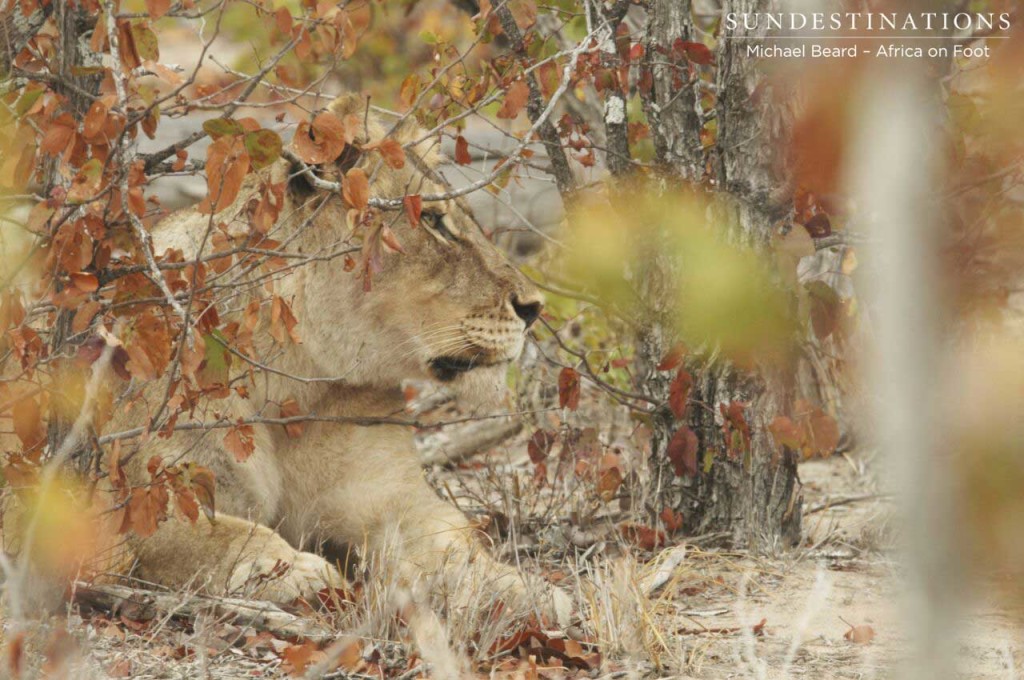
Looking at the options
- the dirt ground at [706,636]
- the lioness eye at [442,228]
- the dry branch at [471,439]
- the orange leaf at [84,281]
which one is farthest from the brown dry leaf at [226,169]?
the dry branch at [471,439]

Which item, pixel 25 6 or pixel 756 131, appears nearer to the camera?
pixel 25 6

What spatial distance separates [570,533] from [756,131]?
1450 mm

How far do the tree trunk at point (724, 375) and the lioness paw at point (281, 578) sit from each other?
124 centimetres

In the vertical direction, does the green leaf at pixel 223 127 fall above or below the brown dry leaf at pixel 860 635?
above

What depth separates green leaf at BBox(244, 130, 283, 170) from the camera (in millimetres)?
2656

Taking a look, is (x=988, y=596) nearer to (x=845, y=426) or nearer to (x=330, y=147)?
(x=330, y=147)

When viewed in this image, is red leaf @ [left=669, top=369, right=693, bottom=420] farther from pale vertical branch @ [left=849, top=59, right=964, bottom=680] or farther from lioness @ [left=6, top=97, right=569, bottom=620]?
pale vertical branch @ [left=849, top=59, right=964, bottom=680]

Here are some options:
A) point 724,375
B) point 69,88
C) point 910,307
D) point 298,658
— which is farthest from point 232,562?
point 910,307

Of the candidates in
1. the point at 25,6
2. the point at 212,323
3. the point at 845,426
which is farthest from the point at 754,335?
the point at 845,426

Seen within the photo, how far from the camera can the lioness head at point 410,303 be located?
3951mm

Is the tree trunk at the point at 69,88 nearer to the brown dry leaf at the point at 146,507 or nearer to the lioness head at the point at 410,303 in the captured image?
the brown dry leaf at the point at 146,507

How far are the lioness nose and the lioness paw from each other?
3.36ft

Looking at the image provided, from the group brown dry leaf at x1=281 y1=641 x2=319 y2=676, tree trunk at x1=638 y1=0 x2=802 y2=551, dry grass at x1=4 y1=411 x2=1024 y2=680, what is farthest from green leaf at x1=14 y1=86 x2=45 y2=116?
tree trunk at x1=638 y1=0 x2=802 y2=551

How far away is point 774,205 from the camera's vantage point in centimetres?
380
